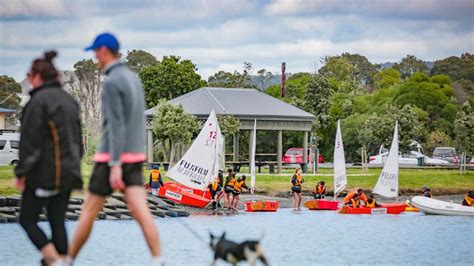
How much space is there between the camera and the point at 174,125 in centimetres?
6056

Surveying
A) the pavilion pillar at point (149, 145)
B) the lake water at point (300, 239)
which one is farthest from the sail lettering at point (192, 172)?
the pavilion pillar at point (149, 145)

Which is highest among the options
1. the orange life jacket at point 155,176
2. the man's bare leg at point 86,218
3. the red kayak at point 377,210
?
the orange life jacket at point 155,176

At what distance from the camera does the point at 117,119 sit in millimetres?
9805

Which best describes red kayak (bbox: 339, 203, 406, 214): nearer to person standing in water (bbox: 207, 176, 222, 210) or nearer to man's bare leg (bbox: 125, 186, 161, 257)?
person standing in water (bbox: 207, 176, 222, 210)

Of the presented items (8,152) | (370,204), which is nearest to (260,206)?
(370,204)

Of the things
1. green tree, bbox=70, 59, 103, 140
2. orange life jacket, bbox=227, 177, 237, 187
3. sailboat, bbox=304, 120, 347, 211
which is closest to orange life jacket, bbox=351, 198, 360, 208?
sailboat, bbox=304, 120, 347, 211

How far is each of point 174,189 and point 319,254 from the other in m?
18.2

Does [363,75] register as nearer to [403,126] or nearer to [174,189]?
[403,126]

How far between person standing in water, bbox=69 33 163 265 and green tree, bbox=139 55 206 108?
73.5m

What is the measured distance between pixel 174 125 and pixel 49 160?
50469 millimetres

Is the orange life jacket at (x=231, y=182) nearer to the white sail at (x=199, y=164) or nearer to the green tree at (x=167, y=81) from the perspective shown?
the white sail at (x=199, y=164)

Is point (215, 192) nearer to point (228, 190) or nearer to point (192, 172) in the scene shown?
point (192, 172)

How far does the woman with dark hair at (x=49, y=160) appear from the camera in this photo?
397 inches

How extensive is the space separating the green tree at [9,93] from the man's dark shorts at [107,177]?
88.3 meters
